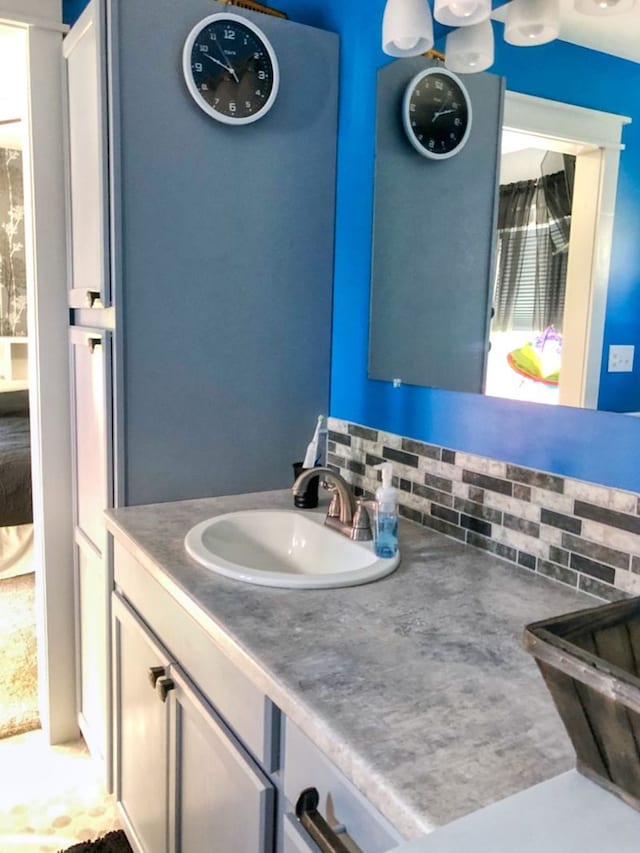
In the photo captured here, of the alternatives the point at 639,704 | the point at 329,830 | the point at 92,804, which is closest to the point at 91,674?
the point at 92,804

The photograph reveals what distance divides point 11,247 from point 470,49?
4.16m

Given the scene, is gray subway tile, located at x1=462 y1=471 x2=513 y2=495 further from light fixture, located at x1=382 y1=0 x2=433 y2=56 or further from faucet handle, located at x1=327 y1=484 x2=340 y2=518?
light fixture, located at x1=382 y1=0 x2=433 y2=56

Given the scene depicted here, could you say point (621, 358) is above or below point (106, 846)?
above

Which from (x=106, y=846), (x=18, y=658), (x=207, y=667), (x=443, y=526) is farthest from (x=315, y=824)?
(x=18, y=658)

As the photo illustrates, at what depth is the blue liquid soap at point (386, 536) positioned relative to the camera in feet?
4.22

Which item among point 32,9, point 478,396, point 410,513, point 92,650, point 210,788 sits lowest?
point 92,650

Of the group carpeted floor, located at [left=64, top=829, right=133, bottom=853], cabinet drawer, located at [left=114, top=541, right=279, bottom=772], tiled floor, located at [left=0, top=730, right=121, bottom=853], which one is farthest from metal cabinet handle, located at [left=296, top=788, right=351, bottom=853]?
tiled floor, located at [left=0, top=730, right=121, bottom=853]

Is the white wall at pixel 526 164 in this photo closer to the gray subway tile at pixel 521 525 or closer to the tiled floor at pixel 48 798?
the gray subway tile at pixel 521 525

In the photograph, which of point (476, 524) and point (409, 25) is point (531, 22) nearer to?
point (409, 25)

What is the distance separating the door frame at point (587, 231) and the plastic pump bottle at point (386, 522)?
343 millimetres

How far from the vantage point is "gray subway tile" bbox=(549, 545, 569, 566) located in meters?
1.19

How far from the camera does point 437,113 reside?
1.50 meters

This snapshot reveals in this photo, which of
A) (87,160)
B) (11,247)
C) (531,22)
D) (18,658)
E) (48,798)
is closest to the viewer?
(531,22)

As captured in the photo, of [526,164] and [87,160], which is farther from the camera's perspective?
[87,160]
